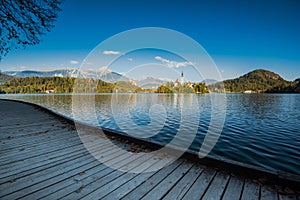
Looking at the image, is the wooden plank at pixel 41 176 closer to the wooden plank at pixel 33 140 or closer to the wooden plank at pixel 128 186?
the wooden plank at pixel 128 186

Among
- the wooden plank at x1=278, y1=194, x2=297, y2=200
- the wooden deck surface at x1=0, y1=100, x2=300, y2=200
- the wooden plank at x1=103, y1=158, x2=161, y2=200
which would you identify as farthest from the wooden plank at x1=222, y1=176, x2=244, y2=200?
the wooden plank at x1=103, y1=158, x2=161, y2=200

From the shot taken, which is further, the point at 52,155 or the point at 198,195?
the point at 52,155

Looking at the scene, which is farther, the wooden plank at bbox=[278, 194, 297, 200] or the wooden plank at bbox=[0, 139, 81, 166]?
the wooden plank at bbox=[0, 139, 81, 166]

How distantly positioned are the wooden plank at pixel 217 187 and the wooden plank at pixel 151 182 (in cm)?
70

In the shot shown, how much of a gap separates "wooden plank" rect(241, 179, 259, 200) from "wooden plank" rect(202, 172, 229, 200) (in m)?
0.26

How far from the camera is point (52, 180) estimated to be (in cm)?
238

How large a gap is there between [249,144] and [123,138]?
641 centimetres

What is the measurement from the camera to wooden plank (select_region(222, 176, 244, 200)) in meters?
2.05

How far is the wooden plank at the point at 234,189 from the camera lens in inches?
80.7

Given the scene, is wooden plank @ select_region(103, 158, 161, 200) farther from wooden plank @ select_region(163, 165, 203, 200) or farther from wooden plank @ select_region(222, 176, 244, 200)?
wooden plank @ select_region(222, 176, 244, 200)

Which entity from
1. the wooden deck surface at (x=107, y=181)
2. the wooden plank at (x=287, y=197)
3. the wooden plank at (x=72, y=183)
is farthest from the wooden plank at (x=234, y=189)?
the wooden plank at (x=72, y=183)

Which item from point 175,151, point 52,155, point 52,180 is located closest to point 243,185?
point 175,151

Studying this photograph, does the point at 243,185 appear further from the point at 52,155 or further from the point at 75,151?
the point at 52,155

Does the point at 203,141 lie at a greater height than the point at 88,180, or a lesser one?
lesser
